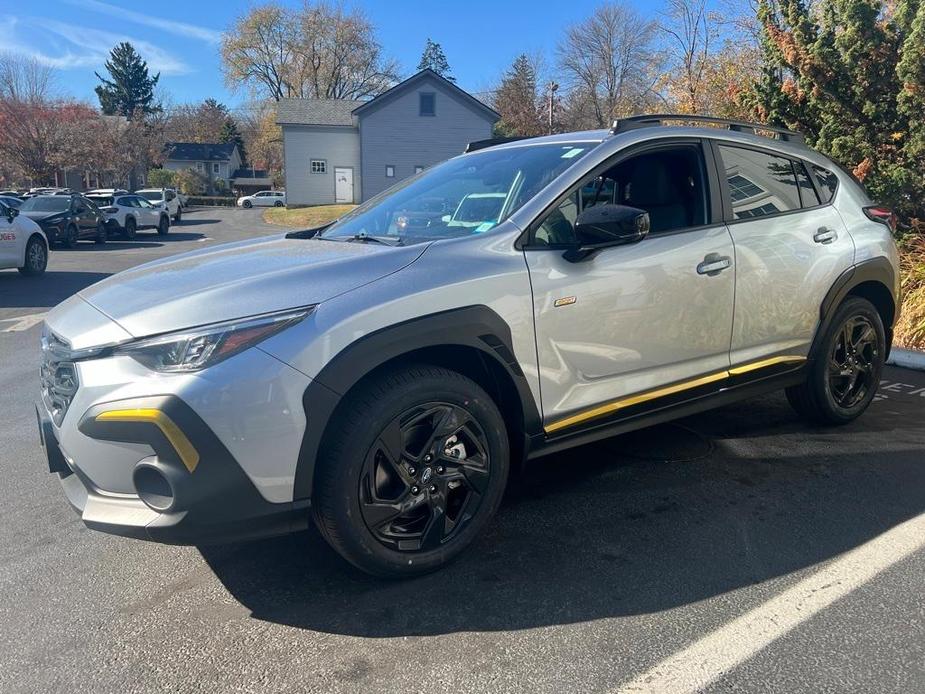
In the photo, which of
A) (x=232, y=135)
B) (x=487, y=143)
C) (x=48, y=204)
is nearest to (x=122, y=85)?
(x=232, y=135)

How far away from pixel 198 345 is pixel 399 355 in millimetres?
713

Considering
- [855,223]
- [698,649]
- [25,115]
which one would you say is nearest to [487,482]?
[698,649]

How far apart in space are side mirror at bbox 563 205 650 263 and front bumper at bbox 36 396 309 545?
5.09 ft

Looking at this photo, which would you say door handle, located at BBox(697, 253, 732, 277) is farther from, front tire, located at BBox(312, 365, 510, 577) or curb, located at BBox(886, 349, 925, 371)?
curb, located at BBox(886, 349, 925, 371)

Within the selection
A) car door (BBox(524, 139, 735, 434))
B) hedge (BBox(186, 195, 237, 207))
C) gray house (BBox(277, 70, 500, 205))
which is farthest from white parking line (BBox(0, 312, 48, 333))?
hedge (BBox(186, 195, 237, 207))

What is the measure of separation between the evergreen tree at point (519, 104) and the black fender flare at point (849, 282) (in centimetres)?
4873

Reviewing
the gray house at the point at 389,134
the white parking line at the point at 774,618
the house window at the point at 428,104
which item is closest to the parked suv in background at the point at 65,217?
the gray house at the point at 389,134

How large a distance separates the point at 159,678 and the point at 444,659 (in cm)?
91

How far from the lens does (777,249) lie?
393cm

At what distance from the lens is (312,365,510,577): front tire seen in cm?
259

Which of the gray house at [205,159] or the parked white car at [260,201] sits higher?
the gray house at [205,159]

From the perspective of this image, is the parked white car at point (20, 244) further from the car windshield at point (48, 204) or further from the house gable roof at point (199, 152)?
the house gable roof at point (199, 152)

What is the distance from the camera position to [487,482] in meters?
2.98

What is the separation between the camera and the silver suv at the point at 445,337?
7.93 feet
